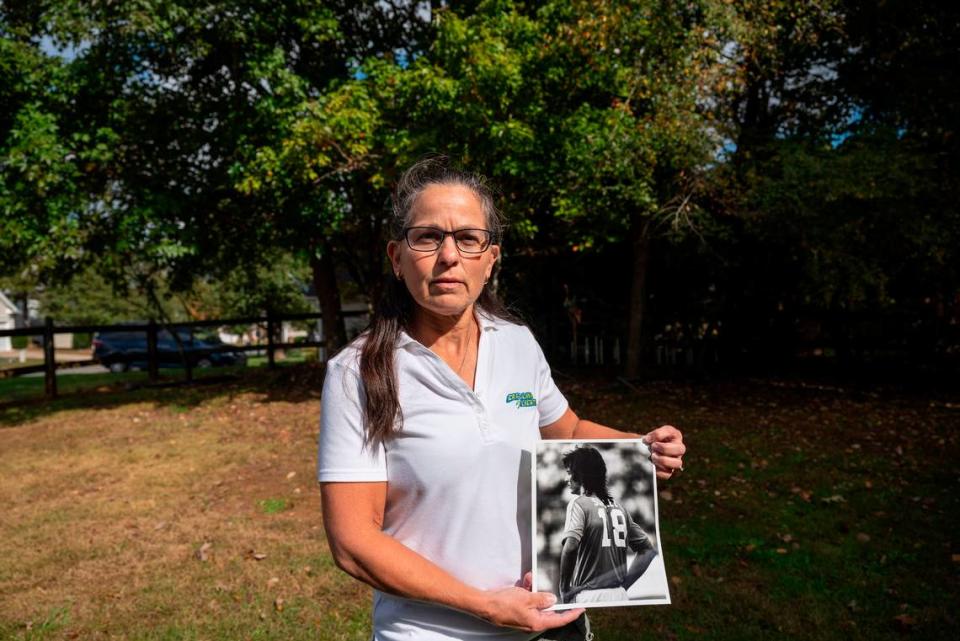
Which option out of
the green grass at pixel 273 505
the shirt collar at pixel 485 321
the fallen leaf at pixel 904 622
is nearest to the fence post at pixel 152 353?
the green grass at pixel 273 505

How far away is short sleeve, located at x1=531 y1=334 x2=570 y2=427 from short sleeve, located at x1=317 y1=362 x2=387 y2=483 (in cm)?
60

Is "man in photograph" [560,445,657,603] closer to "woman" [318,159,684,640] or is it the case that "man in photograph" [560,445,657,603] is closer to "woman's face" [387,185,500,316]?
"woman" [318,159,684,640]

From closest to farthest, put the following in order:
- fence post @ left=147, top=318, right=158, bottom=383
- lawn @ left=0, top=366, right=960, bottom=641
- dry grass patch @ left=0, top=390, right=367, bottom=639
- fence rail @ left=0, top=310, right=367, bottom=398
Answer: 1. lawn @ left=0, top=366, right=960, bottom=641
2. dry grass patch @ left=0, top=390, right=367, bottom=639
3. fence rail @ left=0, top=310, right=367, bottom=398
4. fence post @ left=147, top=318, right=158, bottom=383

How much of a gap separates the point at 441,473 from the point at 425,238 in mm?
592

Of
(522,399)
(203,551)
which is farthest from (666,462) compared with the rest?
(203,551)

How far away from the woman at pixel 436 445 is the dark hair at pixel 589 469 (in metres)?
0.12

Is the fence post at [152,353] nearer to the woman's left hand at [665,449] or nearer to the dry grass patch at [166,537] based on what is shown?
the dry grass patch at [166,537]

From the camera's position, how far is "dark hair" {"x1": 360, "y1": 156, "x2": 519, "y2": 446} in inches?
63.8

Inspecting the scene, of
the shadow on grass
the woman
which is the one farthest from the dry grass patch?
the woman

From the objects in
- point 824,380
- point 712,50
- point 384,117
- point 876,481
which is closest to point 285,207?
Answer: point 384,117

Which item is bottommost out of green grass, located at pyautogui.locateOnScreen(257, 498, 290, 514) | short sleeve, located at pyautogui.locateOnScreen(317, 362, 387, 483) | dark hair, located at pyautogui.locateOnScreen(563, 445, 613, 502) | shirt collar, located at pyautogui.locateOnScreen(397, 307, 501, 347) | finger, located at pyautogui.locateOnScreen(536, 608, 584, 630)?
green grass, located at pyautogui.locateOnScreen(257, 498, 290, 514)

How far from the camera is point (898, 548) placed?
5.70m

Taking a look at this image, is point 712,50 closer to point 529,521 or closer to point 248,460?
point 248,460

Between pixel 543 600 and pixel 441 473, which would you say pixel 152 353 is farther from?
pixel 543 600
